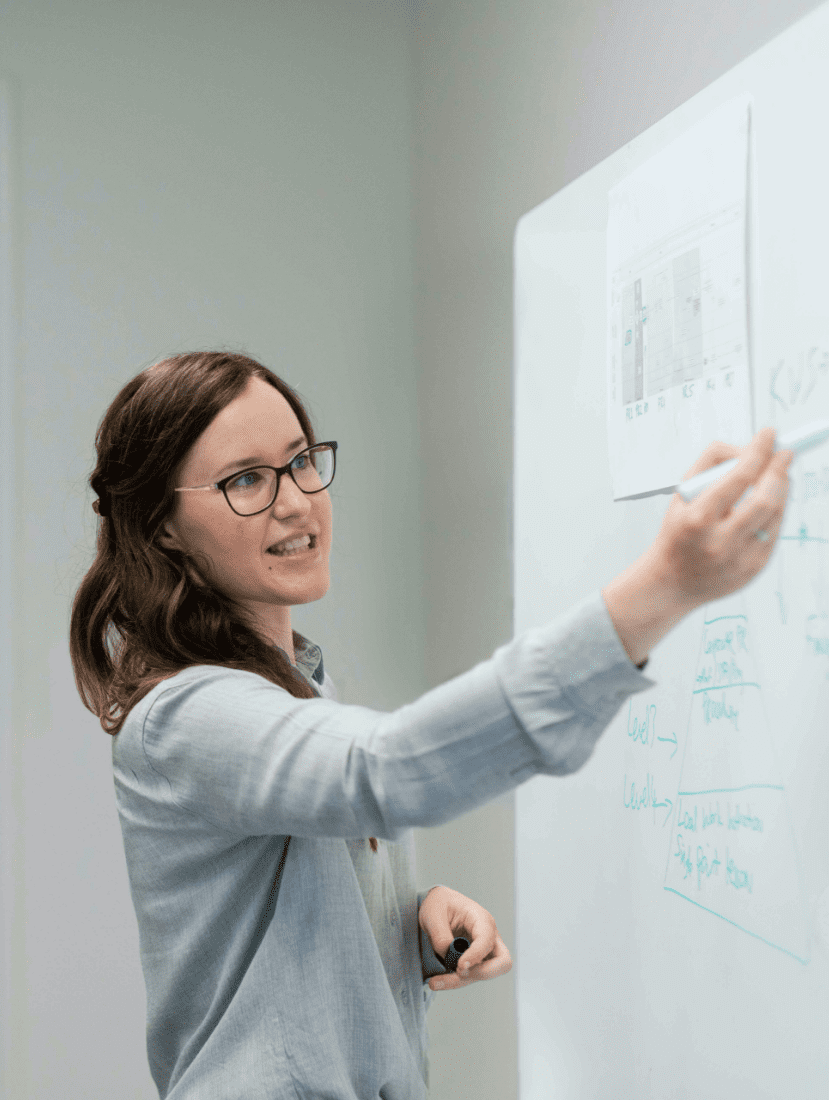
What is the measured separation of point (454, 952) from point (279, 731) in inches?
14.0

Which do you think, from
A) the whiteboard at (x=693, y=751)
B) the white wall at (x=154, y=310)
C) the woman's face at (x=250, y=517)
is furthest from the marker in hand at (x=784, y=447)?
the white wall at (x=154, y=310)

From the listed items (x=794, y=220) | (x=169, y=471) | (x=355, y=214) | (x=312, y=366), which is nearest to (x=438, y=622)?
(x=312, y=366)

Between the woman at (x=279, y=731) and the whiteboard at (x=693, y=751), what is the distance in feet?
0.51

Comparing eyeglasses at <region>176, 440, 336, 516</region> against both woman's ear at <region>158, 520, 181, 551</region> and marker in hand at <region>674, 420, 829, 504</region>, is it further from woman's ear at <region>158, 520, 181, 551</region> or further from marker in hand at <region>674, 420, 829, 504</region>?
marker in hand at <region>674, 420, 829, 504</region>

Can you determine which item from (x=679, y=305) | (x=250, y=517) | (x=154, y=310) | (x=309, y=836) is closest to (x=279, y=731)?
(x=309, y=836)

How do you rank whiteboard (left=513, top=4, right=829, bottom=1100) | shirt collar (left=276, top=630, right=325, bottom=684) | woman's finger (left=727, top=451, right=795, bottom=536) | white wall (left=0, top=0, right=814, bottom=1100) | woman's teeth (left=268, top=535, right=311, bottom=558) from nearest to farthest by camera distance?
1. woman's finger (left=727, top=451, right=795, bottom=536)
2. whiteboard (left=513, top=4, right=829, bottom=1100)
3. woman's teeth (left=268, top=535, right=311, bottom=558)
4. shirt collar (left=276, top=630, right=325, bottom=684)
5. white wall (left=0, top=0, right=814, bottom=1100)

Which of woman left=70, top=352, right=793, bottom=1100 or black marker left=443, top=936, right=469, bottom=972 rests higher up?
woman left=70, top=352, right=793, bottom=1100

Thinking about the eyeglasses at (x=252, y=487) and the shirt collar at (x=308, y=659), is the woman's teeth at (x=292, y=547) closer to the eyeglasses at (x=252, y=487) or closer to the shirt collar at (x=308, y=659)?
the eyeglasses at (x=252, y=487)

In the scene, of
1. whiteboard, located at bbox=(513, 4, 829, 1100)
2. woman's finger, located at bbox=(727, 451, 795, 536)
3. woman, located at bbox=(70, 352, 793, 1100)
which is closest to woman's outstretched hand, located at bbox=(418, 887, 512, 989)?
woman, located at bbox=(70, 352, 793, 1100)

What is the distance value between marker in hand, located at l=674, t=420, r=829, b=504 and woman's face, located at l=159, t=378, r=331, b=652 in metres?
0.36

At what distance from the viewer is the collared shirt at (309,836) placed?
1.62ft

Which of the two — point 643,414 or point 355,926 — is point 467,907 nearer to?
point 355,926

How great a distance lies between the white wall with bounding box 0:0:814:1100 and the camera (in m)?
1.53

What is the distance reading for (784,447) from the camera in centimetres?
50
